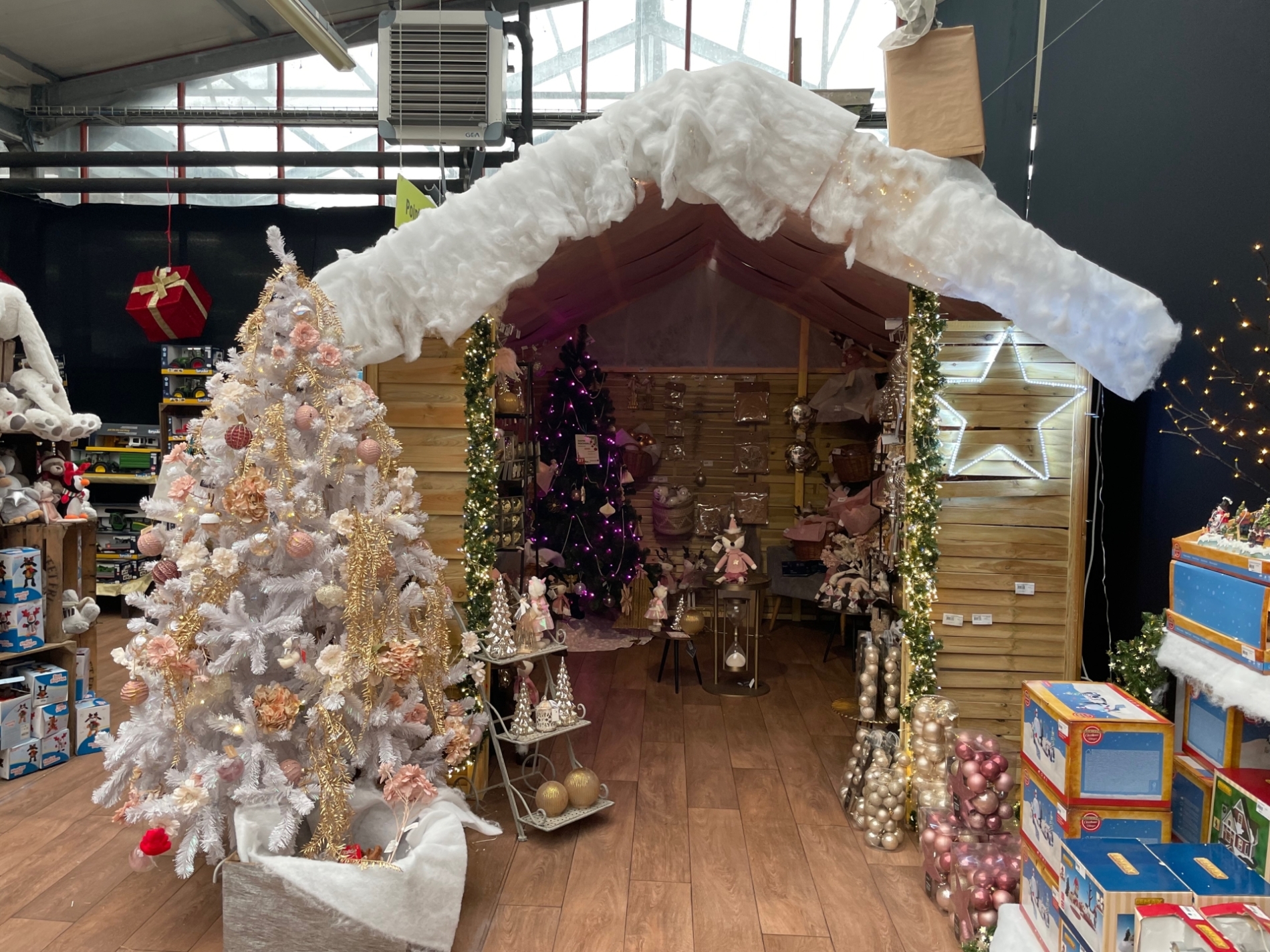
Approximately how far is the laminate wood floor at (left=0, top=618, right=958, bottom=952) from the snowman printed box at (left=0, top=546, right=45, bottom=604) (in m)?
0.87

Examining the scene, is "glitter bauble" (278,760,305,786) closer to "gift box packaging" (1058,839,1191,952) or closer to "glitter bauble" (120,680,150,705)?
"glitter bauble" (120,680,150,705)

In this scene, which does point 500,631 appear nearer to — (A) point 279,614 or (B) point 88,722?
(A) point 279,614

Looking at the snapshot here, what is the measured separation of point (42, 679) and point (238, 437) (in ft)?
7.40

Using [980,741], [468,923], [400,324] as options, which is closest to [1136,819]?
[980,741]

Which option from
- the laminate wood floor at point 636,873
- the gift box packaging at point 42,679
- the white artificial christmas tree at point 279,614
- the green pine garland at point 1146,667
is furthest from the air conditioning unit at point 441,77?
the green pine garland at point 1146,667

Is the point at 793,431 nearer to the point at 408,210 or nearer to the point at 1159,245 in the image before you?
the point at 1159,245

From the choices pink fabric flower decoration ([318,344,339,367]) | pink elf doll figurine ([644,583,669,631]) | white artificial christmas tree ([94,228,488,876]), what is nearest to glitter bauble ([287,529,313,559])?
white artificial christmas tree ([94,228,488,876])

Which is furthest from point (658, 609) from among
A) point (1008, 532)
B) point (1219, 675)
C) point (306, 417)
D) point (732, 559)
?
point (1219, 675)

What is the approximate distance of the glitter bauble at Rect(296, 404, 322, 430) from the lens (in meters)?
2.94

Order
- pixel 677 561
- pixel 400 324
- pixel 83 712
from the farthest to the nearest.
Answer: pixel 677 561 → pixel 83 712 → pixel 400 324

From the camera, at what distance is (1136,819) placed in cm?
221

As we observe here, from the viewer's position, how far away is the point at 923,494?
138 inches

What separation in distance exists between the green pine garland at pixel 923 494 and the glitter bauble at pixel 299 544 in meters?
2.39

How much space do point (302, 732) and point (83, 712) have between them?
2150 millimetres
